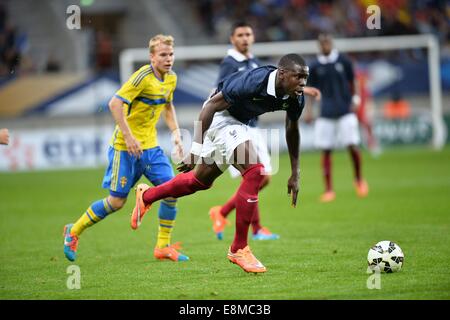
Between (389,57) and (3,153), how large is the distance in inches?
480

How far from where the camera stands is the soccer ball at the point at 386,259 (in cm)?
746

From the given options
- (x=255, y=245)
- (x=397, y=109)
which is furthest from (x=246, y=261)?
(x=397, y=109)

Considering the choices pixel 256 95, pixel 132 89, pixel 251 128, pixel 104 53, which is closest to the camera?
pixel 256 95

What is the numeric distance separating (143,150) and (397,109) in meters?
16.7

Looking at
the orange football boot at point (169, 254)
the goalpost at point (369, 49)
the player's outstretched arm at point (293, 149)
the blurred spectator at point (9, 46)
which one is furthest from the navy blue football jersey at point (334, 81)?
the blurred spectator at point (9, 46)

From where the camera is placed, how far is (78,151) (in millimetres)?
22500

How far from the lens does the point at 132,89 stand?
27.9 ft

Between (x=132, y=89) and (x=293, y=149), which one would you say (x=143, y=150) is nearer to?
(x=132, y=89)

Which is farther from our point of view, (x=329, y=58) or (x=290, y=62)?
(x=329, y=58)

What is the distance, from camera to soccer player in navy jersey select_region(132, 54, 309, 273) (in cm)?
752

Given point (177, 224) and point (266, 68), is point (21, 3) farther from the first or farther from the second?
point (266, 68)

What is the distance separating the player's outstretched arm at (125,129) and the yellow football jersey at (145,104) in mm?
201

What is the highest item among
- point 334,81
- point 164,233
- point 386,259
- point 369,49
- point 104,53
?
point 104,53

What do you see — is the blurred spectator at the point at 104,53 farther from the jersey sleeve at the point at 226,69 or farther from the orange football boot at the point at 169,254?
the orange football boot at the point at 169,254
